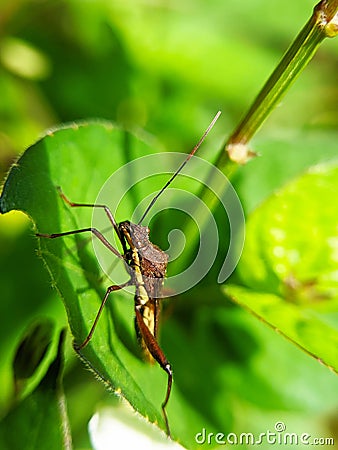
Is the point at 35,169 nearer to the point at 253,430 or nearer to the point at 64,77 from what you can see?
the point at 253,430

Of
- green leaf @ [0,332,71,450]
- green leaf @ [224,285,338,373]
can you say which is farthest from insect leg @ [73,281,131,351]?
green leaf @ [224,285,338,373]

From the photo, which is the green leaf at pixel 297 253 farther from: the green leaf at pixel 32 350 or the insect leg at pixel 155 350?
the green leaf at pixel 32 350

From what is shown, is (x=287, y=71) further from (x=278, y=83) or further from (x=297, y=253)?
(x=297, y=253)

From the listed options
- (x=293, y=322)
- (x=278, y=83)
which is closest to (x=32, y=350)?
(x=293, y=322)

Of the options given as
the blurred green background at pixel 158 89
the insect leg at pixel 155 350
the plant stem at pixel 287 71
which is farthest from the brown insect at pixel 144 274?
the blurred green background at pixel 158 89

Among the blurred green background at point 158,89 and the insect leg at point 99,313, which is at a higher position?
the blurred green background at point 158,89

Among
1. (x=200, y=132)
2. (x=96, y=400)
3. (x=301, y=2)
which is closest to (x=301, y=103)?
(x=301, y=2)
